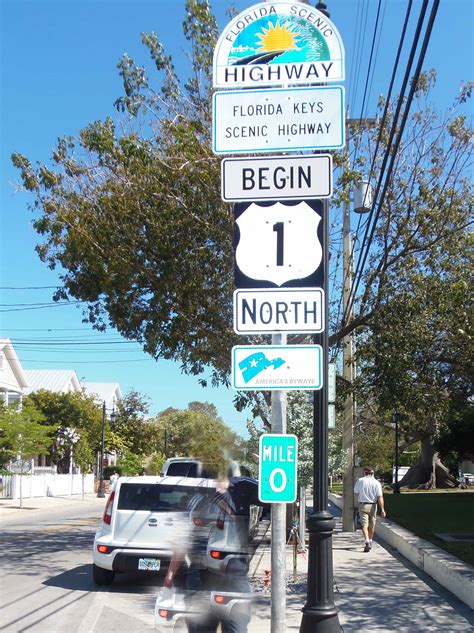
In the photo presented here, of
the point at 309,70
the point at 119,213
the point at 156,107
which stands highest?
the point at 156,107

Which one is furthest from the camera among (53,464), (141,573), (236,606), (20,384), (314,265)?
(53,464)

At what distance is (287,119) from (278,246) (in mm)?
855

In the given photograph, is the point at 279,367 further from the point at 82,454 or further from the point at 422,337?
the point at 82,454

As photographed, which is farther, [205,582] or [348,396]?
[348,396]

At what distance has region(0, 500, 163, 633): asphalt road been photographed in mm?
8391

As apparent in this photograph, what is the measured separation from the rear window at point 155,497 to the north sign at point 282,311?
6972 millimetres

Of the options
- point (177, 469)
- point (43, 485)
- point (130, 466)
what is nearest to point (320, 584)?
point (177, 469)

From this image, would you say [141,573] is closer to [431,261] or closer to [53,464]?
[431,261]

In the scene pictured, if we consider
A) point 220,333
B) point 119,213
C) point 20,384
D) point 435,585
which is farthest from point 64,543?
point 20,384

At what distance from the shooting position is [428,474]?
45406 mm

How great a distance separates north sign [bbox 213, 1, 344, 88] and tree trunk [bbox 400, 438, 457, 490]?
129 feet

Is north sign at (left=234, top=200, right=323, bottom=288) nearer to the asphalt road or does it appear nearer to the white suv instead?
the asphalt road

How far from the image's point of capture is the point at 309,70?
4855 millimetres

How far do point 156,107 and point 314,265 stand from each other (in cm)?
1036
